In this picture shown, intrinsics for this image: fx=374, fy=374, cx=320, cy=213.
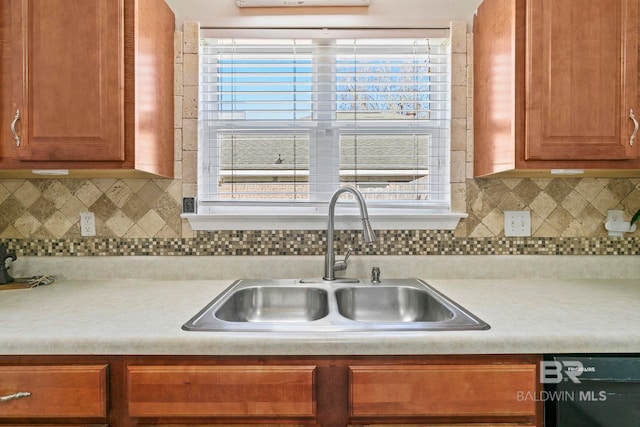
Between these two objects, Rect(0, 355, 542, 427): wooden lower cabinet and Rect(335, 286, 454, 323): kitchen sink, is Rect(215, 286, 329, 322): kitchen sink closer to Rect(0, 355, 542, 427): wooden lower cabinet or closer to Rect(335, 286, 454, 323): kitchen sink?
Rect(335, 286, 454, 323): kitchen sink

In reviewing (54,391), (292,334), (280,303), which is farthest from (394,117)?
(54,391)

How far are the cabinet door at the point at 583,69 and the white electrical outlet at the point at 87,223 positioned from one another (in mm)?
1806

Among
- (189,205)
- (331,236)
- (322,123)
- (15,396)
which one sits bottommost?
(15,396)

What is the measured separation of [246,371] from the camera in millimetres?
961

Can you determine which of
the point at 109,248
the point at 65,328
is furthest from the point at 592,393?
the point at 109,248

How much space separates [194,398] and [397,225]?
107cm

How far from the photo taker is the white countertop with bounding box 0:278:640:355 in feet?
3.13

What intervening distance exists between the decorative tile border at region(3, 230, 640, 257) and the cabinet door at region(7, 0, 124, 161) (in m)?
0.53

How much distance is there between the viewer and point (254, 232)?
1.67 meters

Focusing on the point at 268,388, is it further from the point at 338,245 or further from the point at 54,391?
the point at 338,245

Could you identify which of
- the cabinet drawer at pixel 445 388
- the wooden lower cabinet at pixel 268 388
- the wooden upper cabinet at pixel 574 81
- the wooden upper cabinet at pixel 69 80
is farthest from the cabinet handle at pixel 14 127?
the wooden upper cabinet at pixel 574 81

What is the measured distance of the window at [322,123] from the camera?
1.73 m

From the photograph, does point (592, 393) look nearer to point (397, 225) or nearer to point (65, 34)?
point (397, 225)

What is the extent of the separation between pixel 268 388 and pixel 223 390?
4.5 inches
